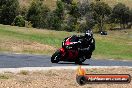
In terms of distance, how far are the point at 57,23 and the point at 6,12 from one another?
50.1 ft

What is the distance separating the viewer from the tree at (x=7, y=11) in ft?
313

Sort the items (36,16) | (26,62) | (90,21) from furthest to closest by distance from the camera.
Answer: (90,21), (36,16), (26,62)

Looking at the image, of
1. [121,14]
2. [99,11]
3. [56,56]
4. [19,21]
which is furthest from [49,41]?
[121,14]

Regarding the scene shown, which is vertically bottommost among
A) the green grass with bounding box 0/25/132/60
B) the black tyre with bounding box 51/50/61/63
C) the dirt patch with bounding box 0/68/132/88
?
the green grass with bounding box 0/25/132/60

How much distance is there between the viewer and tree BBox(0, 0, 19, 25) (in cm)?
9544

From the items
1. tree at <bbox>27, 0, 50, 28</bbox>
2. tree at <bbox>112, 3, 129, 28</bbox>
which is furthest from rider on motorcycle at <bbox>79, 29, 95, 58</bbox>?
tree at <bbox>112, 3, 129, 28</bbox>

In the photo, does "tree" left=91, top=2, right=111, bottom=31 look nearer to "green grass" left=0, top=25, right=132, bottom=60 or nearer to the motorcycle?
"green grass" left=0, top=25, right=132, bottom=60

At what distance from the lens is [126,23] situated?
134375 millimetres

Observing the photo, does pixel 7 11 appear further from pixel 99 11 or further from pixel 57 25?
pixel 99 11

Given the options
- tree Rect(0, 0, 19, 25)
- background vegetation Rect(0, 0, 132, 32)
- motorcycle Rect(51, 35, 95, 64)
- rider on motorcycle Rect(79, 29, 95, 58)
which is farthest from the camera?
background vegetation Rect(0, 0, 132, 32)

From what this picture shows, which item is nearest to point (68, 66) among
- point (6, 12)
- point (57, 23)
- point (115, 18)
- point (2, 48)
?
point (2, 48)

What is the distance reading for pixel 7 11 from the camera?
9588cm

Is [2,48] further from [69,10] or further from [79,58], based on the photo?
[69,10]

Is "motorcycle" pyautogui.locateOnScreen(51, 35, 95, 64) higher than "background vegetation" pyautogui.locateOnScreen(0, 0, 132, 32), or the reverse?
"motorcycle" pyautogui.locateOnScreen(51, 35, 95, 64)
